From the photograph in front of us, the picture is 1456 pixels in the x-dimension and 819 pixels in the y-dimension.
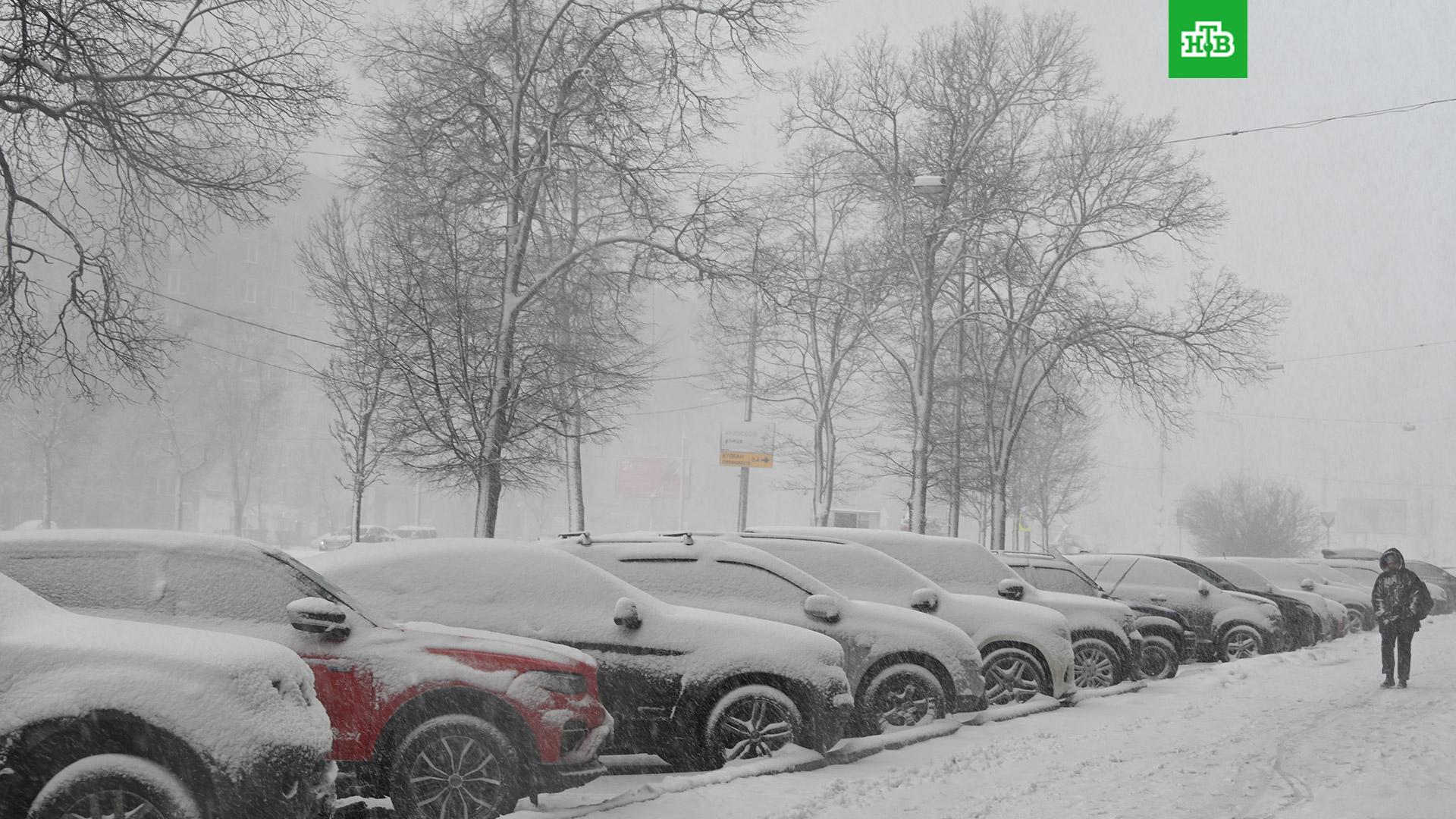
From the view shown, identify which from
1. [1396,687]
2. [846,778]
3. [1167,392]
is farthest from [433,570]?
[1167,392]

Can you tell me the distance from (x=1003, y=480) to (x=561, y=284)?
40.3 feet

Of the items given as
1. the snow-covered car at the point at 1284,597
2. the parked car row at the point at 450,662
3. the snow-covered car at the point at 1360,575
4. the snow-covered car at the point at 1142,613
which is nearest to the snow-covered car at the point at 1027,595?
the parked car row at the point at 450,662

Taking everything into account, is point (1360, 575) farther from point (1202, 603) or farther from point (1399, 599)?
point (1399, 599)

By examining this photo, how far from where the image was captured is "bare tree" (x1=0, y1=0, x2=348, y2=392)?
10.7 metres

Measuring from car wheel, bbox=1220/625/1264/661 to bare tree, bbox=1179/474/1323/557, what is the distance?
3717cm

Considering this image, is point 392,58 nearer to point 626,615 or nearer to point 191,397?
point 626,615

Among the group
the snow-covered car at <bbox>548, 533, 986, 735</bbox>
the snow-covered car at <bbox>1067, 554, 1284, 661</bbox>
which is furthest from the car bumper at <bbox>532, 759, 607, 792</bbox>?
the snow-covered car at <bbox>1067, 554, 1284, 661</bbox>

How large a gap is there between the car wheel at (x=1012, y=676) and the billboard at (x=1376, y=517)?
94.0 meters

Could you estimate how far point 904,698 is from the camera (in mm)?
9984

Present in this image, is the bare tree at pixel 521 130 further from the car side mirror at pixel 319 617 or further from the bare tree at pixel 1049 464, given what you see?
the bare tree at pixel 1049 464

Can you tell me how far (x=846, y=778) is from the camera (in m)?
7.95

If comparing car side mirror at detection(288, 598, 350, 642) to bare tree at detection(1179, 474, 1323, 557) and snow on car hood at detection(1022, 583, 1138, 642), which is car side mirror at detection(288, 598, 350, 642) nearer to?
snow on car hood at detection(1022, 583, 1138, 642)

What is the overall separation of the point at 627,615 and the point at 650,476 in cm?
7604

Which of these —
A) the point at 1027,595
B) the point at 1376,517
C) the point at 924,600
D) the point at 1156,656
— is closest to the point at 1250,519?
the point at 1156,656
